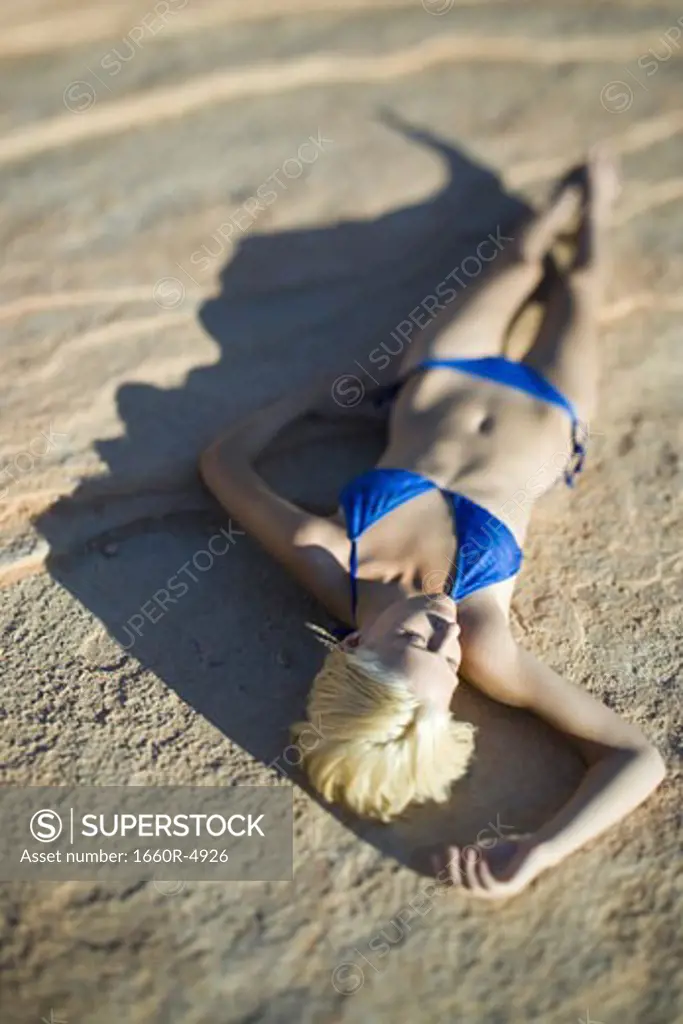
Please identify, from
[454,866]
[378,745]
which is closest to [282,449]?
[378,745]

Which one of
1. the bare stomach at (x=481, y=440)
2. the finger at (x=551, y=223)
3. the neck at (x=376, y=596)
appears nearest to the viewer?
the neck at (x=376, y=596)

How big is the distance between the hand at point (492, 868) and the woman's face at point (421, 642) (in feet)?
1.08

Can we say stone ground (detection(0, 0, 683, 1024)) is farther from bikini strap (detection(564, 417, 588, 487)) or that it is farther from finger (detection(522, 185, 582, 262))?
finger (detection(522, 185, 582, 262))

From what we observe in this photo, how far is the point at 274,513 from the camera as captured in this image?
9.61 ft

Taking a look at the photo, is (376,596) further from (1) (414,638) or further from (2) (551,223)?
(2) (551,223)

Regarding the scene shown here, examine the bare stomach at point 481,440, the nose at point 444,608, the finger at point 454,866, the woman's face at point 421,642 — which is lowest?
the finger at point 454,866

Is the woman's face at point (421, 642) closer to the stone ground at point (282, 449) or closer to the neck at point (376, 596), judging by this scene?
the neck at point (376, 596)

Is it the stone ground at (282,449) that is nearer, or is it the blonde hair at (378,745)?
the stone ground at (282,449)

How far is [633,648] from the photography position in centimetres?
295

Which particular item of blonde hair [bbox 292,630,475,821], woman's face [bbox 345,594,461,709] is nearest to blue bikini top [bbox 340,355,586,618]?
woman's face [bbox 345,594,461,709]

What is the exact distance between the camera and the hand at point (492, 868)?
2439mm

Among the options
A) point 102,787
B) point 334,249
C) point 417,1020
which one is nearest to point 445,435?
point 334,249

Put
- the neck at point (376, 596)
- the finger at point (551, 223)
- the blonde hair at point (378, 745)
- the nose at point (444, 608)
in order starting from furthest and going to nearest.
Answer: the finger at point (551, 223) < the neck at point (376, 596) < the nose at point (444, 608) < the blonde hair at point (378, 745)

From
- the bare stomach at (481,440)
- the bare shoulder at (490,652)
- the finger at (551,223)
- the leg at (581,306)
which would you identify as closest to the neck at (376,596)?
the bare shoulder at (490,652)
